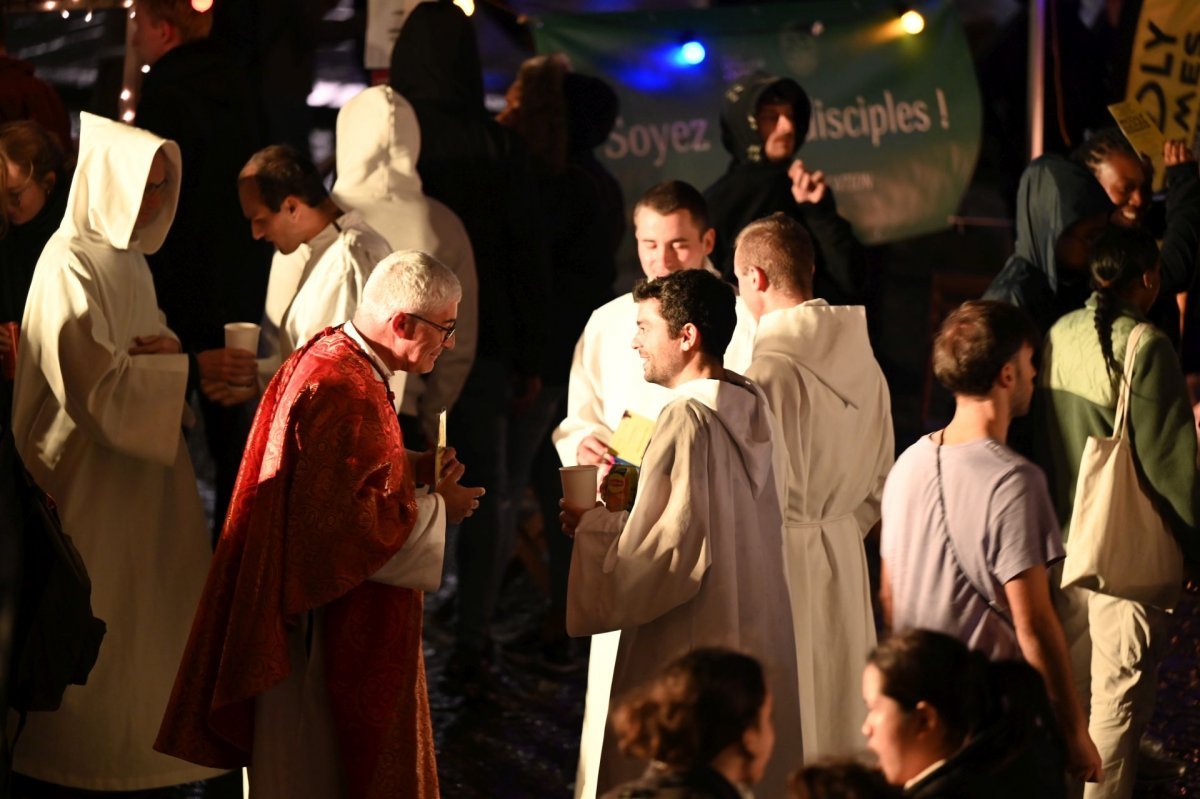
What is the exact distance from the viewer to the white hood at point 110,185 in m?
5.52

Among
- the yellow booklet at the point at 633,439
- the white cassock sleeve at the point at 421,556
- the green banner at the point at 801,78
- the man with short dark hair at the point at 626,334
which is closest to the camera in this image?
the white cassock sleeve at the point at 421,556

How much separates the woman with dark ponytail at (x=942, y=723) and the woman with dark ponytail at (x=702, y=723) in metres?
0.24

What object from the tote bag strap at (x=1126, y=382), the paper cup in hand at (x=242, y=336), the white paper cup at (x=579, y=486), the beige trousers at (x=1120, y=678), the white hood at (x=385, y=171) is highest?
the white hood at (x=385, y=171)

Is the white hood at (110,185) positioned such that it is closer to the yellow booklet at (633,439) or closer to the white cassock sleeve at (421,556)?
the white cassock sleeve at (421,556)

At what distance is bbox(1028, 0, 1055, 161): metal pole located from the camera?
29.4 feet

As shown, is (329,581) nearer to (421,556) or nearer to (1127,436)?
(421,556)

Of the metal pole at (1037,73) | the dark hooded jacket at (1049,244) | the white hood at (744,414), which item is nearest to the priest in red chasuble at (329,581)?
the white hood at (744,414)

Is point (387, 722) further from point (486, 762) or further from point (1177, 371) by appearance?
point (1177, 371)

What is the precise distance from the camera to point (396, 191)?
653 cm

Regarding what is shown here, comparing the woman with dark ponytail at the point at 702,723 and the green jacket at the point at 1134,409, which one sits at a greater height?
the green jacket at the point at 1134,409

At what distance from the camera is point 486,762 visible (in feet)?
19.8

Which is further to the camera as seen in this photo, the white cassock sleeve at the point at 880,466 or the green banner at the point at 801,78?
the green banner at the point at 801,78

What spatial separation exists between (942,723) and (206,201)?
4500 mm

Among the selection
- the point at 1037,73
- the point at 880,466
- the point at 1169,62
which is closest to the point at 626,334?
the point at 880,466
